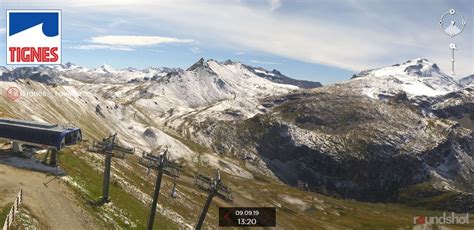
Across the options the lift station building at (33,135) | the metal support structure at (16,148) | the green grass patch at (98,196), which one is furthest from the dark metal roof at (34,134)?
the green grass patch at (98,196)

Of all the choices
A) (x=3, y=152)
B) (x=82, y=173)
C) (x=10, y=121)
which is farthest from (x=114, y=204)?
(x=10, y=121)

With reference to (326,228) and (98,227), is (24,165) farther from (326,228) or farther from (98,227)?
(326,228)

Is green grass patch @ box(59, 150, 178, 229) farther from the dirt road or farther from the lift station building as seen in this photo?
the lift station building

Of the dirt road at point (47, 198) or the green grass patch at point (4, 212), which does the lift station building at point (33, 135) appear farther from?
the green grass patch at point (4, 212)

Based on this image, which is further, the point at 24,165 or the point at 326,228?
the point at 326,228

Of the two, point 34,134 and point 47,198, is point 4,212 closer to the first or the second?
point 47,198

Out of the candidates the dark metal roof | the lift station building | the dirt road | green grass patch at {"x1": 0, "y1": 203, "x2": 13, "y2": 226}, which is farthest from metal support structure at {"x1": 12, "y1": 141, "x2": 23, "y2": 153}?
green grass patch at {"x1": 0, "y1": 203, "x2": 13, "y2": 226}

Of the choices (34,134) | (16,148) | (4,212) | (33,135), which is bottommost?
(4,212)

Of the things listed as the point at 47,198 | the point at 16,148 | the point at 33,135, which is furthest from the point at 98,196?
the point at 16,148
